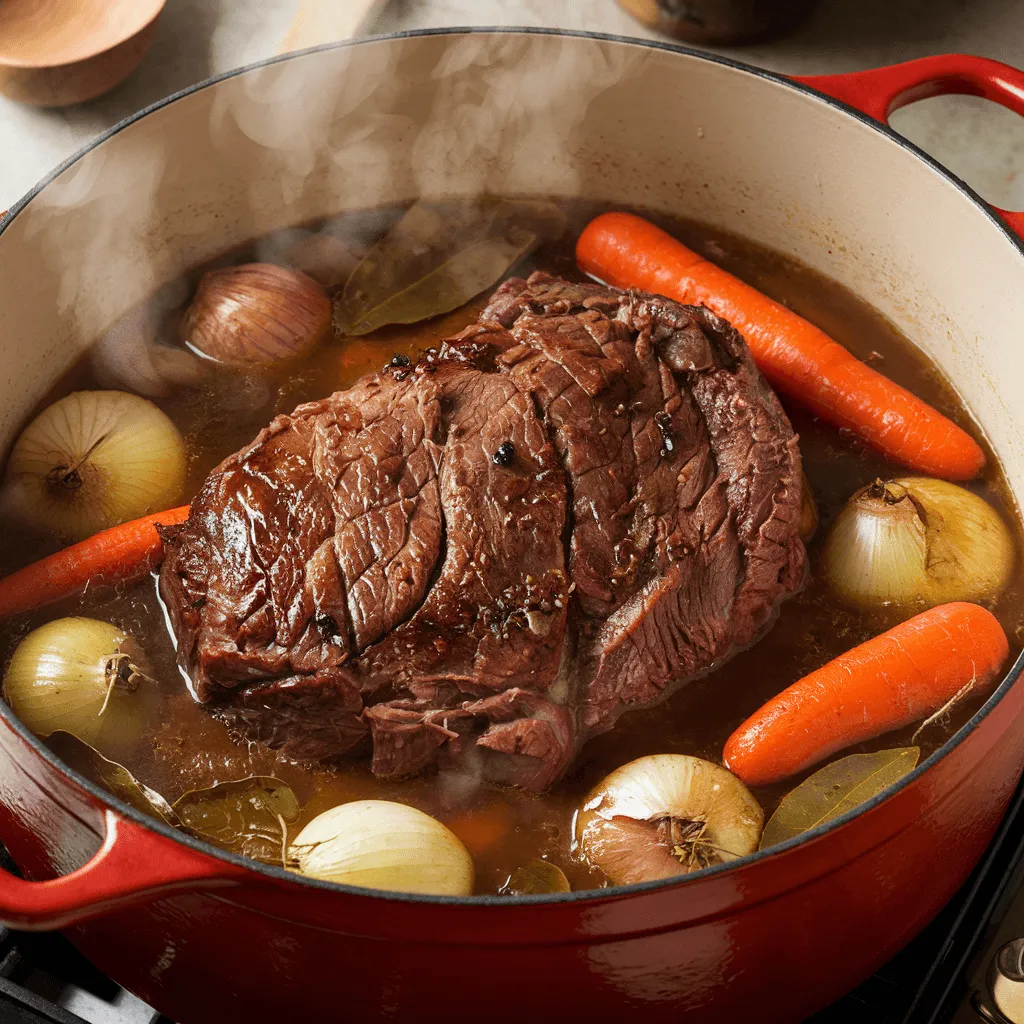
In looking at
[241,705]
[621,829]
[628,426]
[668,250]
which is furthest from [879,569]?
[241,705]

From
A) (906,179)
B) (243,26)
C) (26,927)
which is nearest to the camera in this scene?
(26,927)

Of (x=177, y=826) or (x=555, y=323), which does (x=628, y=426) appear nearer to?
(x=555, y=323)

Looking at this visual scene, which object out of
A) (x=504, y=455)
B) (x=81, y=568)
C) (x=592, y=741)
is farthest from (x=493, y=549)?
(x=81, y=568)

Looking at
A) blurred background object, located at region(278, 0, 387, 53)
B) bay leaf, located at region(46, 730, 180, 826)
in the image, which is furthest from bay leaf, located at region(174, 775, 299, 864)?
blurred background object, located at region(278, 0, 387, 53)

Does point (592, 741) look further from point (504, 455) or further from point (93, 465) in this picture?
point (93, 465)

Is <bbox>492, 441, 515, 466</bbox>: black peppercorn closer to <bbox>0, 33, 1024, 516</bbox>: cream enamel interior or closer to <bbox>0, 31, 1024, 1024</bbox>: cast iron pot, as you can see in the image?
<bbox>0, 31, 1024, 1024</bbox>: cast iron pot

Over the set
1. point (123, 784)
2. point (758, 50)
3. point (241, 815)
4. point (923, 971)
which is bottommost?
point (923, 971)
